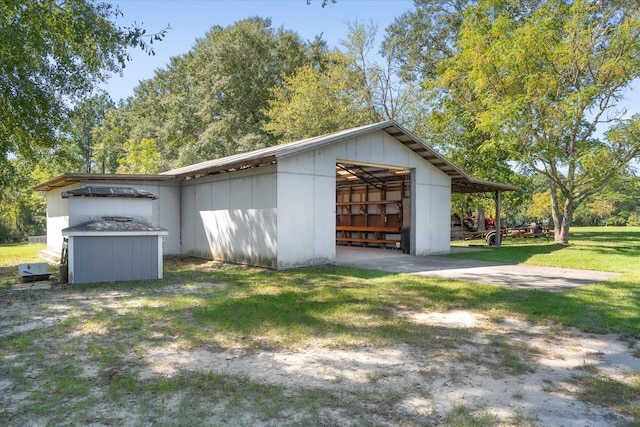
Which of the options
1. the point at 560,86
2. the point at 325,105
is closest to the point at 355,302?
the point at 560,86

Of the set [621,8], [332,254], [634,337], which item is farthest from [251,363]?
[621,8]

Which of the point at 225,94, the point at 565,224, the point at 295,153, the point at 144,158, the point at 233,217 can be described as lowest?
the point at 565,224

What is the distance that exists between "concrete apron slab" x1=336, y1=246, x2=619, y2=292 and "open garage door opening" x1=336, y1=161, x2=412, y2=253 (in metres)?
2.44

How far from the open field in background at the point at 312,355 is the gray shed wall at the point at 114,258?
67cm

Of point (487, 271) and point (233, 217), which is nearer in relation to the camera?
point (487, 271)

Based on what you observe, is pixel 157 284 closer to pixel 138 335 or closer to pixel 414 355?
pixel 138 335

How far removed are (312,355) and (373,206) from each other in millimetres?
15154

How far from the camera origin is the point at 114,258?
930 cm

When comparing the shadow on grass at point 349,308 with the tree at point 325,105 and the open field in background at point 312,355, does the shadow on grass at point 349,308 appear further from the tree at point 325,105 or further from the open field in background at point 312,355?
the tree at point 325,105

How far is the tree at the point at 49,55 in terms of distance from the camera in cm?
817

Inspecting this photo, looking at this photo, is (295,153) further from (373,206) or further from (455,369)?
(373,206)

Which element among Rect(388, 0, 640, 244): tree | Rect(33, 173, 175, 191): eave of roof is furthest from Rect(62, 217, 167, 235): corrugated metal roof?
Rect(388, 0, 640, 244): tree

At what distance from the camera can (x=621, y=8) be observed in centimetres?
2008

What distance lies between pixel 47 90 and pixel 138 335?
918 centimetres
